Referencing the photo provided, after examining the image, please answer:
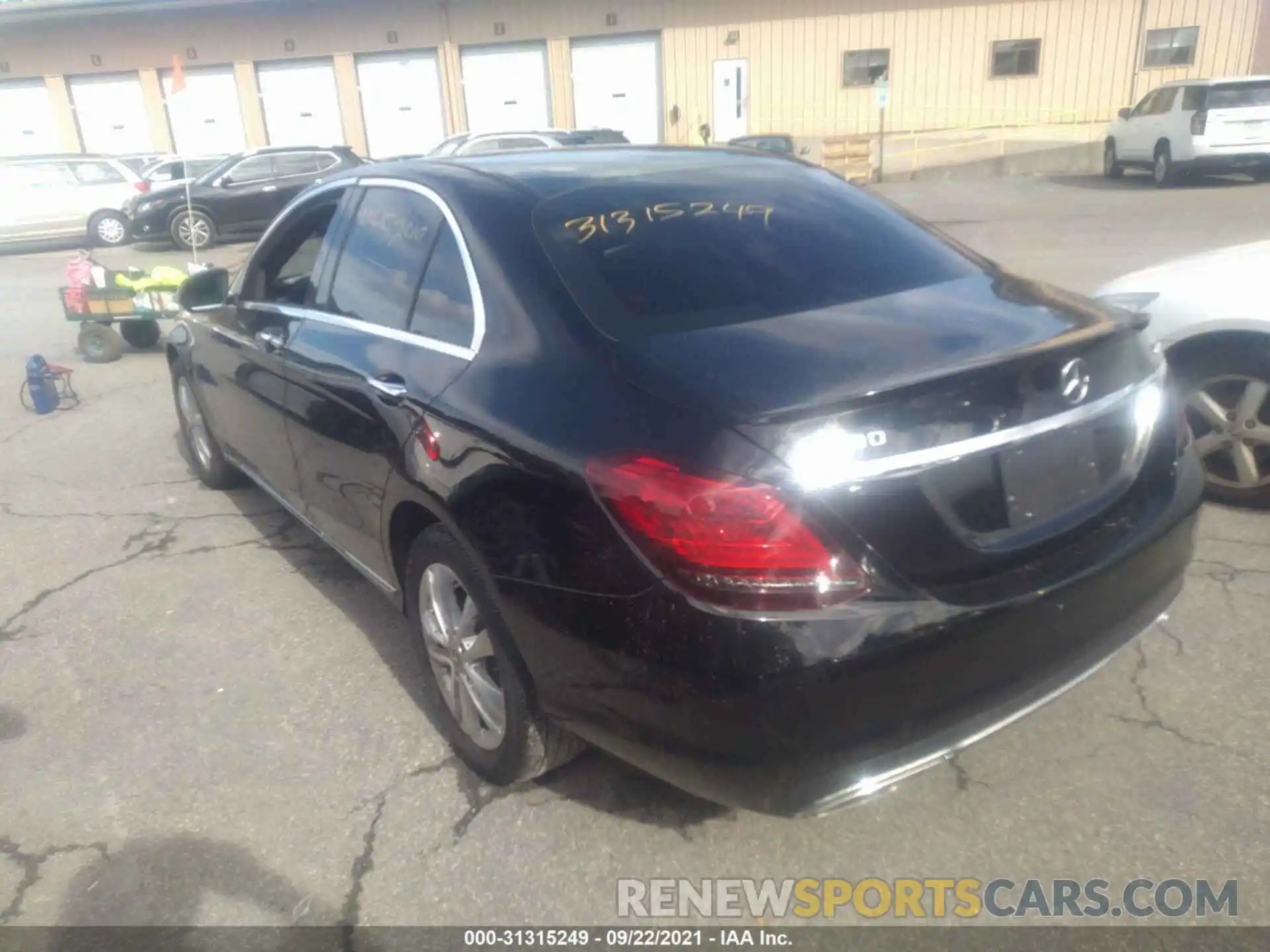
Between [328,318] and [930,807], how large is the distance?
2.54 m

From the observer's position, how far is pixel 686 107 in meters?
27.1

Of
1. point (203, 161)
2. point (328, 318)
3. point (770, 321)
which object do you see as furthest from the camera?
point (203, 161)

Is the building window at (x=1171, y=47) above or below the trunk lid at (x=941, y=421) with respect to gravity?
above

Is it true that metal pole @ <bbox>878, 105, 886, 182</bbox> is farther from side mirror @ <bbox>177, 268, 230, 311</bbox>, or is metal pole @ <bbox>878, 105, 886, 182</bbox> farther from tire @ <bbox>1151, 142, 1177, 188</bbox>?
side mirror @ <bbox>177, 268, 230, 311</bbox>


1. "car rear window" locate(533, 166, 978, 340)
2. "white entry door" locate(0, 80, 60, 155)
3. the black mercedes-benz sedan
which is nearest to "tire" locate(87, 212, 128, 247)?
"white entry door" locate(0, 80, 60, 155)

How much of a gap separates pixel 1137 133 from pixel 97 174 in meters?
20.4

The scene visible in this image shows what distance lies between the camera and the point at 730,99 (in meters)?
27.0

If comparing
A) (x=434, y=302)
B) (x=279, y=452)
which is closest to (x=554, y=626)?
(x=434, y=302)

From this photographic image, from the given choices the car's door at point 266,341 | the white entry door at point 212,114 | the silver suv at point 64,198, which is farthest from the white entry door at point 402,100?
the car's door at point 266,341

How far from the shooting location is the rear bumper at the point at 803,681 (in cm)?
202

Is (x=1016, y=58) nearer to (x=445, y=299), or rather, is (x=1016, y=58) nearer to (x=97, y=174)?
(x=97, y=174)

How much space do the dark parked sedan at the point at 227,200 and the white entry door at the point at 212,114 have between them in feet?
41.0

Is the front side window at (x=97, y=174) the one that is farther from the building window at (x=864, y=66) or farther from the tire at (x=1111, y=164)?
the tire at (x=1111, y=164)

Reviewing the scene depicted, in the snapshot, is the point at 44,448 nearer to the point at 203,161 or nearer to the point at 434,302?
the point at 434,302
